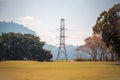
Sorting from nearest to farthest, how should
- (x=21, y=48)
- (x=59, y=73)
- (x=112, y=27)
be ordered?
1. (x=59, y=73)
2. (x=112, y=27)
3. (x=21, y=48)

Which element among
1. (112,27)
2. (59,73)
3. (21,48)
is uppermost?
(112,27)

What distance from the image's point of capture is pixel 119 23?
26422mm

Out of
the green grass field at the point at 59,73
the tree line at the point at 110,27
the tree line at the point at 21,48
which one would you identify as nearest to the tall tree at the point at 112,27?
the tree line at the point at 110,27

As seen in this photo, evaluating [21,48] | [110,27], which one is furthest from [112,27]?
[21,48]

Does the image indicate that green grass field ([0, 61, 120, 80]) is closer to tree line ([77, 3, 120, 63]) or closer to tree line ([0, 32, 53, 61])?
tree line ([77, 3, 120, 63])

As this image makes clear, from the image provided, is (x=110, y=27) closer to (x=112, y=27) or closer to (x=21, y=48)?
(x=112, y=27)

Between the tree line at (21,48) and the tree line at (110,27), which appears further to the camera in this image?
the tree line at (21,48)

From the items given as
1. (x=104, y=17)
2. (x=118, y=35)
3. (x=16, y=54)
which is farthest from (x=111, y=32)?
(x=16, y=54)

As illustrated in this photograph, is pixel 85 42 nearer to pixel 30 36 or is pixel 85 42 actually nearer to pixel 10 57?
pixel 30 36

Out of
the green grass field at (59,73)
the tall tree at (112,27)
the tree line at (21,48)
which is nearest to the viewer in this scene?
the green grass field at (59,73)

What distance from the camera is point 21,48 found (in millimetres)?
35969

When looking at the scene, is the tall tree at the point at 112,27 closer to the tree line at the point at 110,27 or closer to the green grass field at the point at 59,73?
the tree line at the point at 110,27

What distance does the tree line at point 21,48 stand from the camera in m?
34.7

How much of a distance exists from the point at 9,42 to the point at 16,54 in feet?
5.86
